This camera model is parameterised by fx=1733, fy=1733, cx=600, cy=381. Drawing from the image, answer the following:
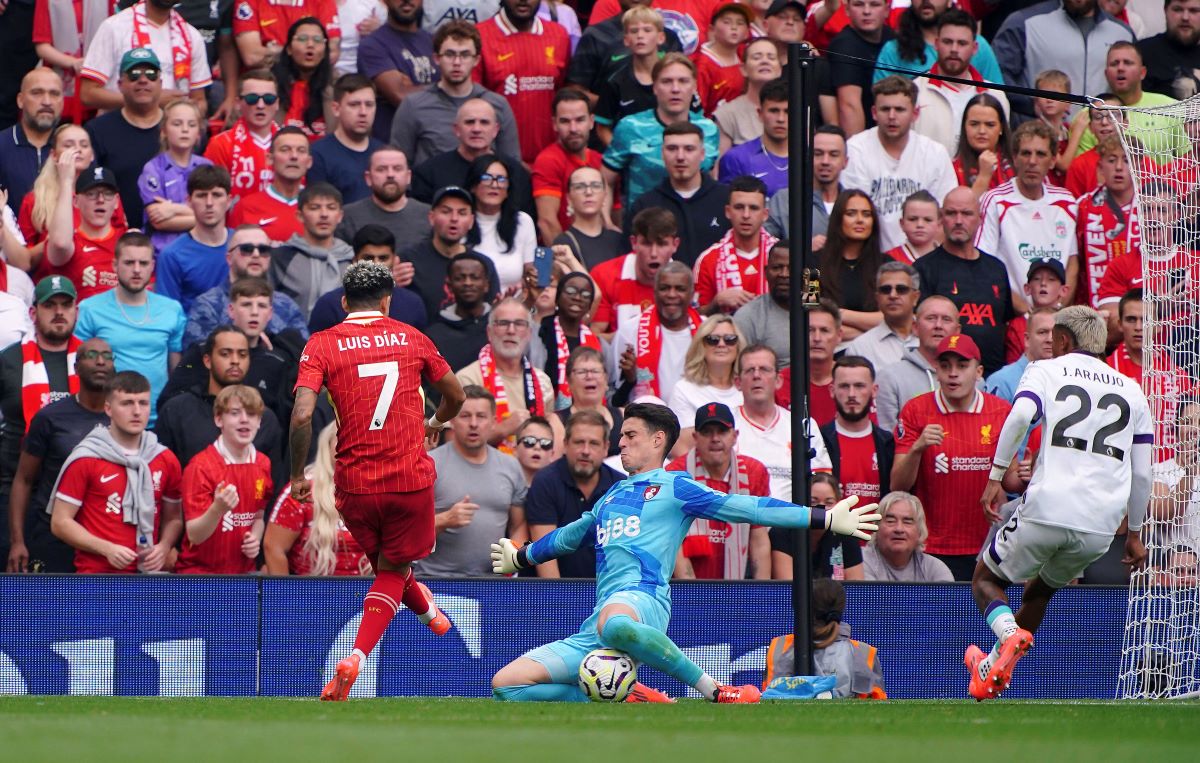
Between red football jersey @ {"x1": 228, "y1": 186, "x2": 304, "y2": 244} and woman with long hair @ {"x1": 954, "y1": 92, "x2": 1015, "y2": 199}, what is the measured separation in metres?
5.69

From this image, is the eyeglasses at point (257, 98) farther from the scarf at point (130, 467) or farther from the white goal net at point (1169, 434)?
the white goal net at point (1169, 434)

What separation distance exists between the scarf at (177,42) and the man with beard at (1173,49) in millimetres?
8935

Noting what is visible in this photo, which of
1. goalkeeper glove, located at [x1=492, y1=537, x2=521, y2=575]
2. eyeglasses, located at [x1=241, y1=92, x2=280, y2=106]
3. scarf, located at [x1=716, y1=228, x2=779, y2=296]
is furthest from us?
eyeglasses, located at [x1=241, y1=92, x2=280, y2=106]

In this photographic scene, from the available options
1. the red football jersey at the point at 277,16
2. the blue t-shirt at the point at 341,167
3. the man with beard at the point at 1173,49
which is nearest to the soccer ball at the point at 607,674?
the blue t-shirt at the point at 341,167

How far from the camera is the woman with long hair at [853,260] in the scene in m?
13.4

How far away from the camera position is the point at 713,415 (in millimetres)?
11609

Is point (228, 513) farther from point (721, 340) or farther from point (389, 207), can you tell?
point (721, 340)

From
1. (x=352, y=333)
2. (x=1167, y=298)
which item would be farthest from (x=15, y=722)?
(x=1167, y=298)

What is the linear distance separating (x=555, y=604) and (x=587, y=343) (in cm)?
230

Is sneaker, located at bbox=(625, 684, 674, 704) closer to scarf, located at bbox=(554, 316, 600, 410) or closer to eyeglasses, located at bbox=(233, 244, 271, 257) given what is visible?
scarf, located at bbox=(554, 316, 600, 410)

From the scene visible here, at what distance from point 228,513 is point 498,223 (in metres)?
3.64

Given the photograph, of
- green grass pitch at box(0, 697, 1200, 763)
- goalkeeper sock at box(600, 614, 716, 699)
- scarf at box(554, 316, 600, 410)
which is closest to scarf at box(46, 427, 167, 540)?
green grass pitch at box(0, 697, 1200, 763)

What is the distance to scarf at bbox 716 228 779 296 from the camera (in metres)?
13.8

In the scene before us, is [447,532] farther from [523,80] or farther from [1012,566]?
[523,80]
